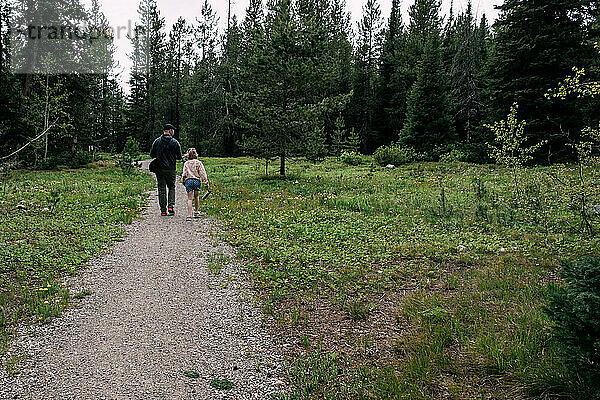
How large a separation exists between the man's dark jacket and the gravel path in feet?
15.6

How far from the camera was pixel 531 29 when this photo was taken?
2389 cm

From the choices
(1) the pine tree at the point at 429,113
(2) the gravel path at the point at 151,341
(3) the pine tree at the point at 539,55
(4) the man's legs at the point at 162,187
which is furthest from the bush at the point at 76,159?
(3) the pine tree at the point at 539,55

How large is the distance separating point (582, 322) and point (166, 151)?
10.7m

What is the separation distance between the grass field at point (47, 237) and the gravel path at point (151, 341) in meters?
0.36

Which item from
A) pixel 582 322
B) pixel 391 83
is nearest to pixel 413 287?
Answer: pixel 582 322

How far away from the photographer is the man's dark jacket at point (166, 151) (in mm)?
11852

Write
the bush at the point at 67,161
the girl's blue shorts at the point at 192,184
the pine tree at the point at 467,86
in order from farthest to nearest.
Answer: the pine tree at the point at 467,86
the bush at the point at 67,161
the girl's blue shorts at the point at 192,184

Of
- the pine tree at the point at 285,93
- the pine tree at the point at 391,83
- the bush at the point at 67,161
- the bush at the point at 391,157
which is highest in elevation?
the pine tree at the point at 391,83

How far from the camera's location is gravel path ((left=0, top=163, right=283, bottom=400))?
12.6ft

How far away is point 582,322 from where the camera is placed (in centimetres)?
314

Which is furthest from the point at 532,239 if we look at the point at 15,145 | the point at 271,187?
the point at 15,145

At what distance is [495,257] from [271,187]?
1153cm

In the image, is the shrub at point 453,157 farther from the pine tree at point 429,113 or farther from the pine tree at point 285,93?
the pine tree at point 285,93

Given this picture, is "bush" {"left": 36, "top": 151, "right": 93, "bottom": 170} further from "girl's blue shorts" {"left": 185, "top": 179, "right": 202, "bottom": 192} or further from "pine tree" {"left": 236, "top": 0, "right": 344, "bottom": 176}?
"girl's blue shorts" {"left": 185, "top": 179, "right": 202, "bottom": 192}
